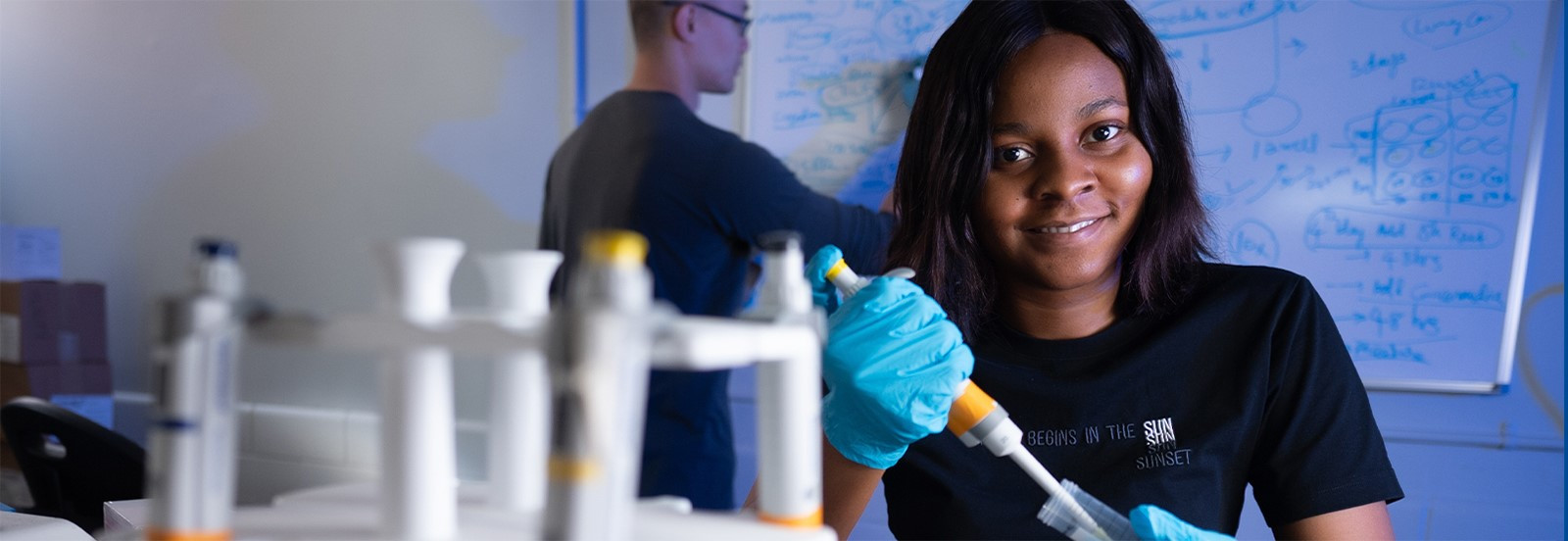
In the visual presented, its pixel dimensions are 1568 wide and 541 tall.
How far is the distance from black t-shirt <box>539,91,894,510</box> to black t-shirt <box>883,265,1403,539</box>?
0.57 meters

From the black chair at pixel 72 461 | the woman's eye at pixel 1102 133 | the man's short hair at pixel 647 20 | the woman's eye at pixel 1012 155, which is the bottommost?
the black chair at pixel 72 461

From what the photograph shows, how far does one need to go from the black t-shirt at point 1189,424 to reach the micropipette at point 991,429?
9.9 inches

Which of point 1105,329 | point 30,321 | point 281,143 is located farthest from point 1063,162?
point 30,321

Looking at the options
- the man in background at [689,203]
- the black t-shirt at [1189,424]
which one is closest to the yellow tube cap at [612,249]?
the black t-shirt at [1189,424]

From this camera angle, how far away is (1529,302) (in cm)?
140

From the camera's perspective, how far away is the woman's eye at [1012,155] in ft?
3.75

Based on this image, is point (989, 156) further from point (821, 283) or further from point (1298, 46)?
point (1298, 46)

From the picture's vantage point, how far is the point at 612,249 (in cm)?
41

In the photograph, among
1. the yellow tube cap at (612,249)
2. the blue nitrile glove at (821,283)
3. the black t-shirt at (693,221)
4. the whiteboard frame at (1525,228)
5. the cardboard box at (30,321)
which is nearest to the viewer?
the yellow tube cap at (612,249)

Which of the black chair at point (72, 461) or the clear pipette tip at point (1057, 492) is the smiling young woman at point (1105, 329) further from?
the black chair at point (72, 461)

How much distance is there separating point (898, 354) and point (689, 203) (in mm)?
908

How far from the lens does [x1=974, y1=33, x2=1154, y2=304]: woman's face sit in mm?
1106

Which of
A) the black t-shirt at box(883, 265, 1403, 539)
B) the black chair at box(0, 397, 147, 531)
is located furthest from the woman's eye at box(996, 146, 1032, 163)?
the black chair at box(0, 397, 147, 531)

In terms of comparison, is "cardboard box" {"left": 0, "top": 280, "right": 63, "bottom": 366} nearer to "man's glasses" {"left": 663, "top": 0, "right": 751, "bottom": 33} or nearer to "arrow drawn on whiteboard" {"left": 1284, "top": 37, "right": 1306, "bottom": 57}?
"man's glasses" {"left": 663, "top": 0, "right": 751, "bottom": 33}
